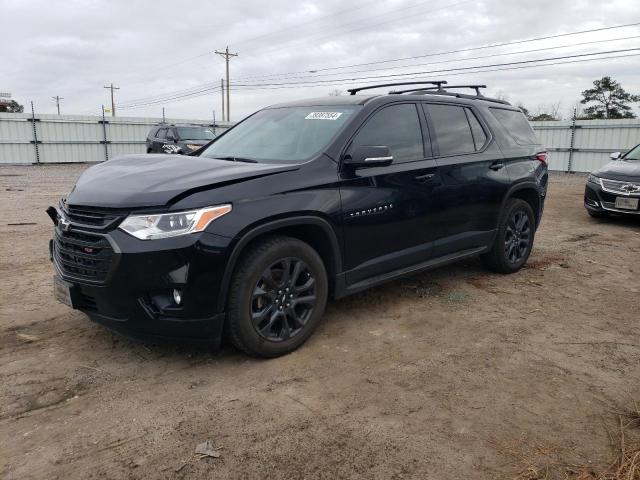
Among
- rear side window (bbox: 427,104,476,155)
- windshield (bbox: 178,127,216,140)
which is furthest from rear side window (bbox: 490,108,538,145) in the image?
windshield (bbox: 178,127,216,140)

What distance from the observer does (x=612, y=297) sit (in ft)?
16.4

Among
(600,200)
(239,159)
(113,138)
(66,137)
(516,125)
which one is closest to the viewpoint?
(239,159)

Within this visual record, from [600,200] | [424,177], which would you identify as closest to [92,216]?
[424,177]

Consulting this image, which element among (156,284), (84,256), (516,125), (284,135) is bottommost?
(156,284)

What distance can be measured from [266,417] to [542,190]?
449 cm

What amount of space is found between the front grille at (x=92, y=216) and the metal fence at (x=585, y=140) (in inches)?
718

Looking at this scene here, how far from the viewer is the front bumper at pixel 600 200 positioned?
8.67 m

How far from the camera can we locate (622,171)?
28.7 feet

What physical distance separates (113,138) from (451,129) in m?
22.3

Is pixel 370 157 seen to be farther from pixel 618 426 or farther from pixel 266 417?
pixel 618 426

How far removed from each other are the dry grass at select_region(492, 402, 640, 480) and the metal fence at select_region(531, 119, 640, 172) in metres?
17.8

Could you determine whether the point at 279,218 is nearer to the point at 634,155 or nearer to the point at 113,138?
the point at 634,155

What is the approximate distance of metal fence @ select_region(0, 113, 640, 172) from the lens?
1864cm

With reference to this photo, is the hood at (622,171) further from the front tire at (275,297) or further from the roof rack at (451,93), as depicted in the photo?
the front tire at (275,297)
